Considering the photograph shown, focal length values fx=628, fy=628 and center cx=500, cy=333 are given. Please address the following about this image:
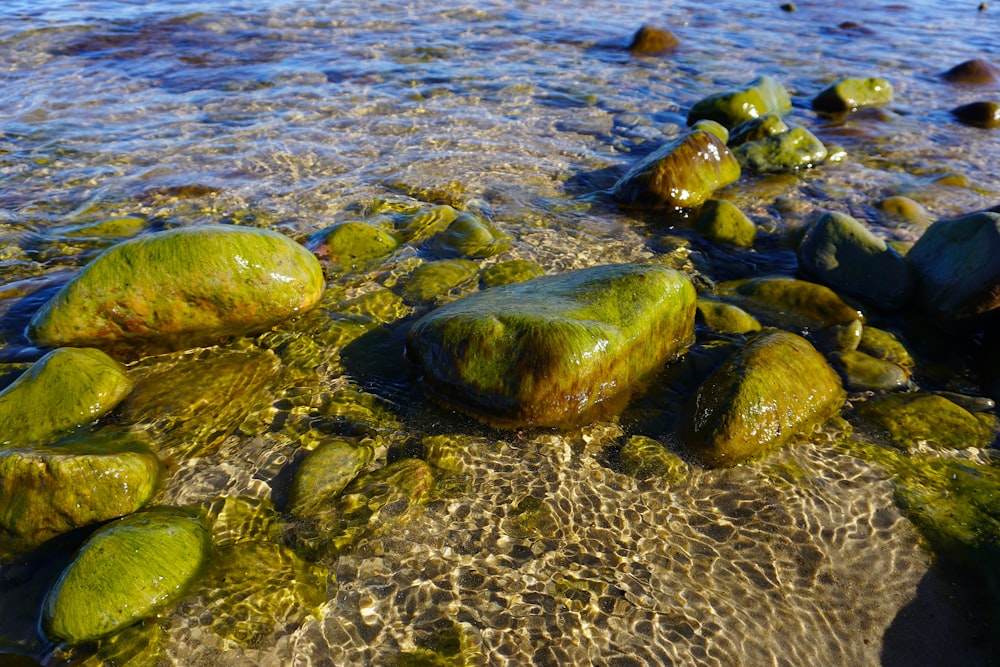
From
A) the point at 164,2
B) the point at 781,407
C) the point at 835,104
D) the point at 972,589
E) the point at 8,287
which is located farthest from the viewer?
the point at 164,2

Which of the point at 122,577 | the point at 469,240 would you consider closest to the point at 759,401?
the point at 469,240

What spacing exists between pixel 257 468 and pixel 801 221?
610 cm

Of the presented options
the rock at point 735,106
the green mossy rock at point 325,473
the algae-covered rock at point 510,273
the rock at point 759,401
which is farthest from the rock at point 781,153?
the green mossy rock at point 325,473

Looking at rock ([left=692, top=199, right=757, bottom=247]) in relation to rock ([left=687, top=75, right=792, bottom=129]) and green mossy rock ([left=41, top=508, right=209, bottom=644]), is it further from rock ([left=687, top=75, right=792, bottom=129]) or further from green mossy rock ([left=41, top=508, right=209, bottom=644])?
green mossy rock ([left=41, top=508, right=209, bottom=644])

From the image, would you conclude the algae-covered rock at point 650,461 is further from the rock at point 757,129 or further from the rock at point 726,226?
the rock at point 757,129

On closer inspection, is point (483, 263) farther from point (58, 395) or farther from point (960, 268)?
point (960, 268)

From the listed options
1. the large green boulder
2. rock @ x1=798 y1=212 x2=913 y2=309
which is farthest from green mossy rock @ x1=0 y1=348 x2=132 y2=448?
rock @ x1=798 y1=212 x2=913 y2=309

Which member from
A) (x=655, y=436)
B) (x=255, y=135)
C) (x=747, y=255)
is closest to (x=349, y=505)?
(x=655, y=436)

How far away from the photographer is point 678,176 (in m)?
6.99

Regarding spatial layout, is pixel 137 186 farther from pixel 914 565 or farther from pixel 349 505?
pixel 914 565

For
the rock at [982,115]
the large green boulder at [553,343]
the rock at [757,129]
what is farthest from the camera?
the rock at [982,115]

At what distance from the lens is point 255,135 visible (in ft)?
28.6

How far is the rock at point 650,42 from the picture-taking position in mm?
13875

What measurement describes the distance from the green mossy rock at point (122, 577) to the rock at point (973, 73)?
15.0 metres
